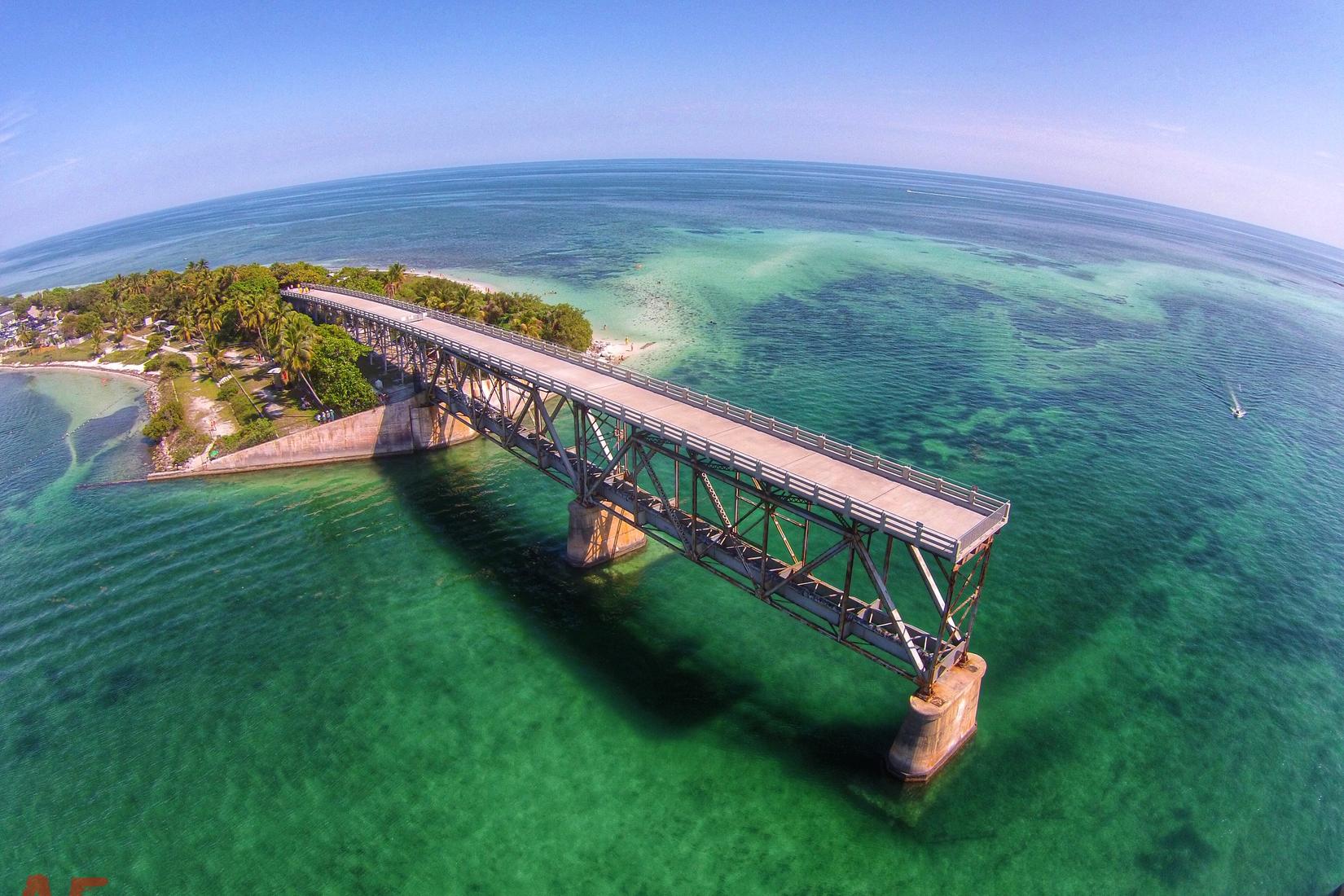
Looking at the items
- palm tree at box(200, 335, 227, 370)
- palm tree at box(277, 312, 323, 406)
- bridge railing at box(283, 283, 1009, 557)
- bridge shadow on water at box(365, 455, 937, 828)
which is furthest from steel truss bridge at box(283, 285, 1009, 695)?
palm tree at box(200, 335, 227, 370)

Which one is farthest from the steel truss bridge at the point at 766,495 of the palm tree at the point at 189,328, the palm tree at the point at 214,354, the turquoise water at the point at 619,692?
the palm tree at the point at 189,328

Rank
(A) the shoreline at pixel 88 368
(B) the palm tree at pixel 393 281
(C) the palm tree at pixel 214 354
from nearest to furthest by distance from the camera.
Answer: (C) the palm tree at pixel 214 354, (A) the shoreline at pixel 88 368, (B) the palm tree at pixel 393 281

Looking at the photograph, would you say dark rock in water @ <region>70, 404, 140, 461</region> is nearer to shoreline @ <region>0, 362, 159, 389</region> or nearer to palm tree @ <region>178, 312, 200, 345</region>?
shoreline @ <region>0, 362, 159, 389</region>

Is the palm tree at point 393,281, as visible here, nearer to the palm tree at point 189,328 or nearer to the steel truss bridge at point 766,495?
the palm tree at point 189,328

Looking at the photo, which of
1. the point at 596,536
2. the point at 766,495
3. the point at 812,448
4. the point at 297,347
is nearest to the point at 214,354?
the point at 297,347

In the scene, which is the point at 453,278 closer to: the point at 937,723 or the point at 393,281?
the point at 393,281

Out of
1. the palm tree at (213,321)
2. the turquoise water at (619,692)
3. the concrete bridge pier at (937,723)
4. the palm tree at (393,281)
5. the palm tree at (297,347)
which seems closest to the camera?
the turquoise water at (619,692)

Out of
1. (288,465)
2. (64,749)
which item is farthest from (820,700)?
(288,465)
